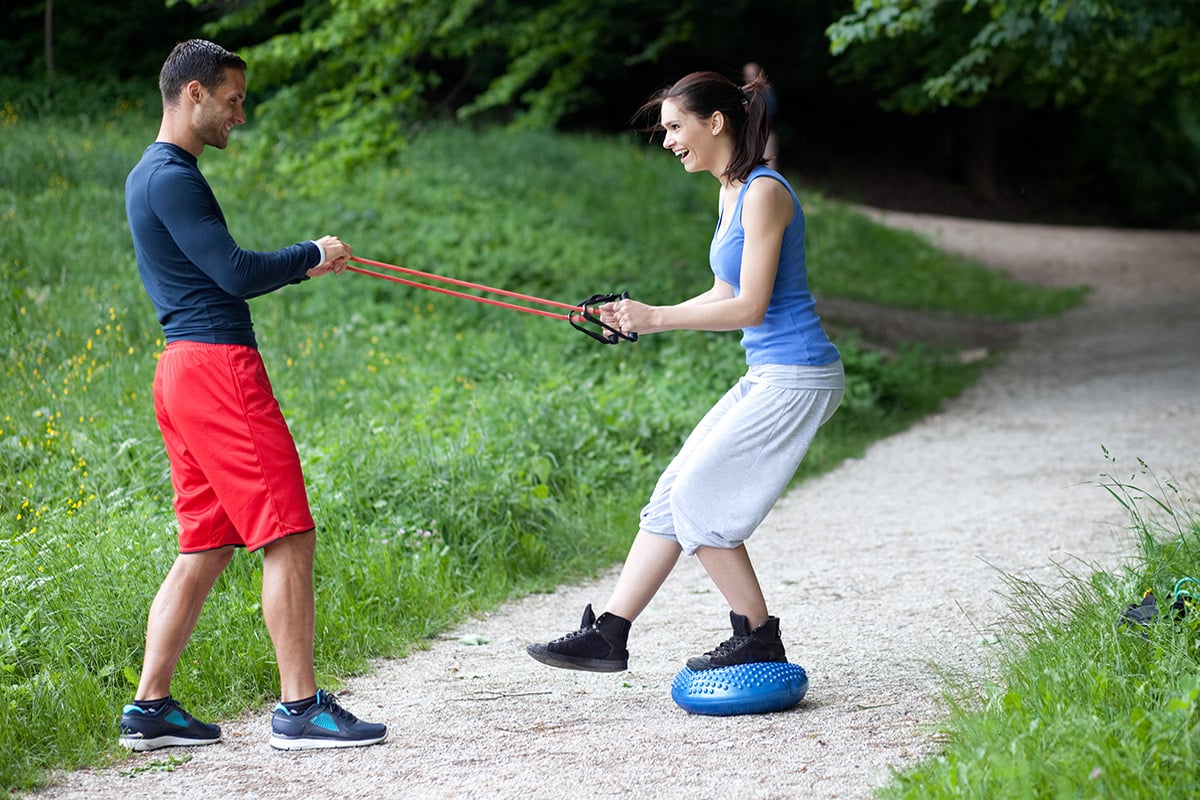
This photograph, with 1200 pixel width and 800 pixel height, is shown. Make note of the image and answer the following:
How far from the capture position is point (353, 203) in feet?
45.5

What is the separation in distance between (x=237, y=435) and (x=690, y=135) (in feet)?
5.14

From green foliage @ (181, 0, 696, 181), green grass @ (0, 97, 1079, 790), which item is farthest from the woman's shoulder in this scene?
green foliage @ (181, 0, 696, 181)

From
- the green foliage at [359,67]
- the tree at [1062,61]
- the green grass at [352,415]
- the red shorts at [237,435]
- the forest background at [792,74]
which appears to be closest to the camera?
the red shorts at [237,435]

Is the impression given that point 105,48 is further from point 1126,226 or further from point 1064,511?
point 1126,226

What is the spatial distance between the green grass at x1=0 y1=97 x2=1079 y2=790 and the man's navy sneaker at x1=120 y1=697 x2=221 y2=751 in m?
0.09

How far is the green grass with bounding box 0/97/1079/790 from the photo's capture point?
174 inches

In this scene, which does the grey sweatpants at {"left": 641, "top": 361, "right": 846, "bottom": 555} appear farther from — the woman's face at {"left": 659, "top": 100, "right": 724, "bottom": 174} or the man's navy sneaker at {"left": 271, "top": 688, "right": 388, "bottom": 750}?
the man's navy sneaker at {"left": 271, "top": 688, "right": 388, "bottom": 750}

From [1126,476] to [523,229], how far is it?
8029mm

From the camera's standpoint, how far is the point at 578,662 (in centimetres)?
393

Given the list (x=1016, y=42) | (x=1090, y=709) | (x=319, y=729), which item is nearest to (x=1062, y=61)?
(x=1016, y=42)

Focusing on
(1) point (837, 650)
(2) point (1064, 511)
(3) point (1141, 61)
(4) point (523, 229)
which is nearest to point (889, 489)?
(2) point (1064, 511)

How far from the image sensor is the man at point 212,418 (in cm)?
355

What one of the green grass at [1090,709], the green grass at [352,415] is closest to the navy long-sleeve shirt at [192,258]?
the green grass at [352,415]

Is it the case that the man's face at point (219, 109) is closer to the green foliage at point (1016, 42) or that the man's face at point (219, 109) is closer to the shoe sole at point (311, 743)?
the shoe sole at point (311, 743)
